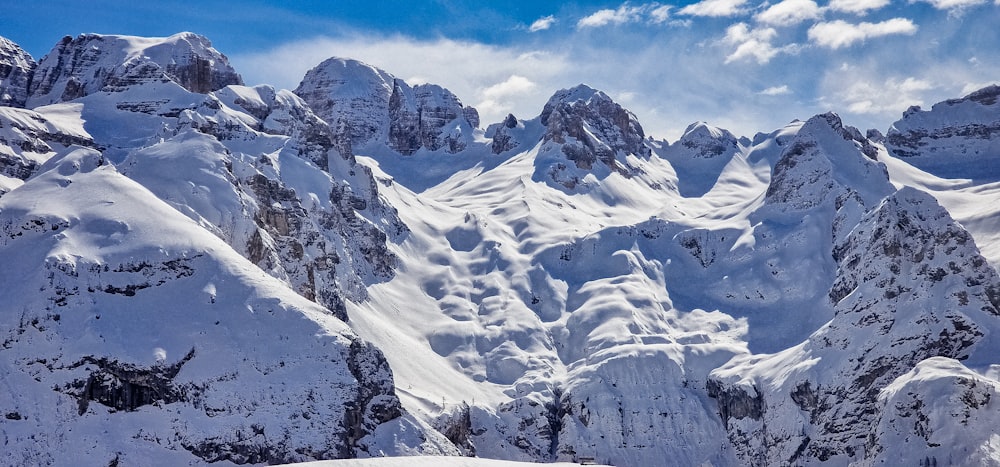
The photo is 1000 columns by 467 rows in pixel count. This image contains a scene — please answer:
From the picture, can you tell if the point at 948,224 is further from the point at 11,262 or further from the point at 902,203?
the point at 11,262

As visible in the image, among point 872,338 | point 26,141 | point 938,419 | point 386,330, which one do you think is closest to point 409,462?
point 938,419

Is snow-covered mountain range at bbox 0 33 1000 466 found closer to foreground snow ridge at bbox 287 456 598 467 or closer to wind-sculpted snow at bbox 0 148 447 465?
wind-sculpted snow at bbox 0 148 447 465

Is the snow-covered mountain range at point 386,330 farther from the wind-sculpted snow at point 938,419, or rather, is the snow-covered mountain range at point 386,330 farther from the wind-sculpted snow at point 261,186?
the wind-sculpted snow at point 261,186

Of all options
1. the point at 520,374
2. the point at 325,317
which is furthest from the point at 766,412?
the point at 325,317

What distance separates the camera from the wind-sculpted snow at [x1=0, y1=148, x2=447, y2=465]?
289 feet

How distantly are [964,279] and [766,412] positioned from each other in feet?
111

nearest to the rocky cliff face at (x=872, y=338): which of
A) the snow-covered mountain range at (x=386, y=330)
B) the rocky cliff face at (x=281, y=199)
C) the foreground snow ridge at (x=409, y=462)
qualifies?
the snow-covered mountain range at (x=386, y=330)

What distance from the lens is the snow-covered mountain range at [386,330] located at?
91.7 metres

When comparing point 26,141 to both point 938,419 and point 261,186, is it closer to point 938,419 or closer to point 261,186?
point 261,186

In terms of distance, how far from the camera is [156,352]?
9250 cm

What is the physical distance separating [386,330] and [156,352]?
72484 mm

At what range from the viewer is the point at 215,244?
10719 cm

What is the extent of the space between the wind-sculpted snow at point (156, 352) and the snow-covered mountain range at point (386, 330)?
0.24 metres

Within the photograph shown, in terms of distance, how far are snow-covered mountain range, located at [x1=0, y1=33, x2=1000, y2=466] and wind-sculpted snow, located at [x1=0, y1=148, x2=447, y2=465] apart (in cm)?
24
